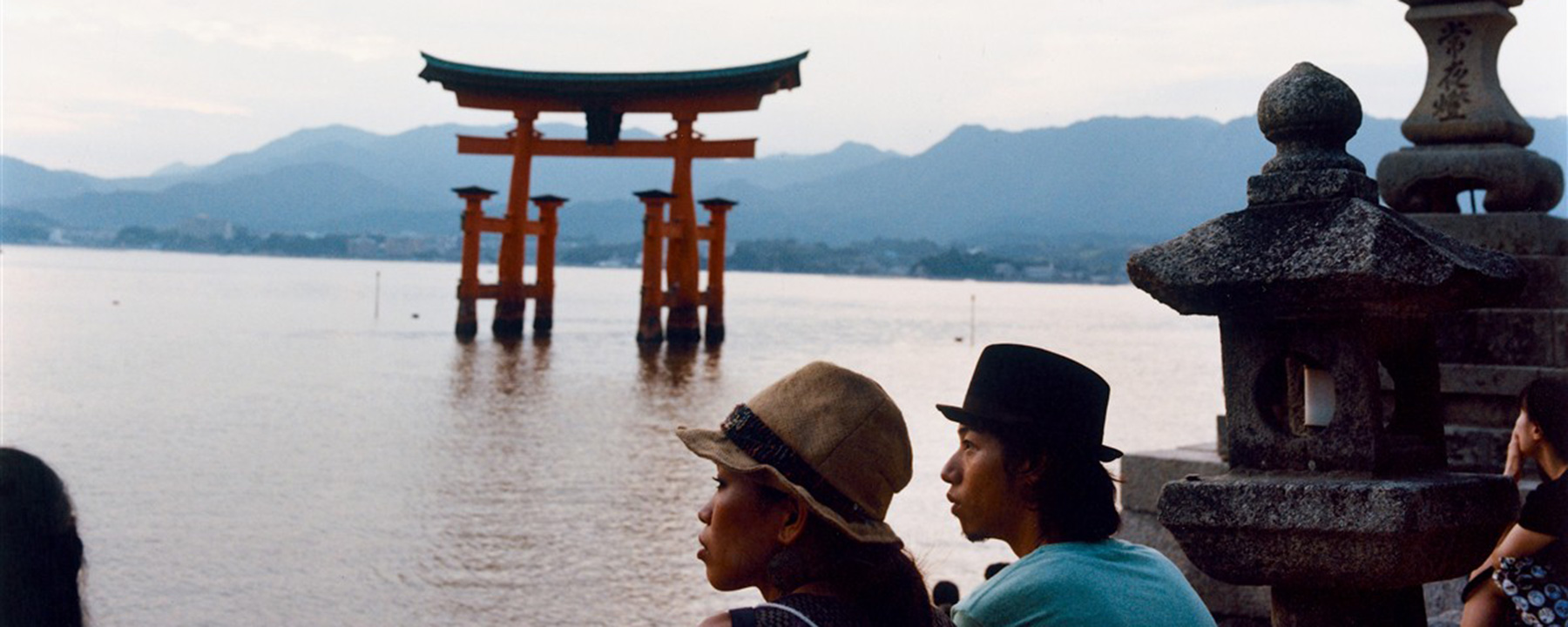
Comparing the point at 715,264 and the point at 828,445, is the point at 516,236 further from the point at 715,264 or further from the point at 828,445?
the point at 828,445

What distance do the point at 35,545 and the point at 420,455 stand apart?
15.0 meters

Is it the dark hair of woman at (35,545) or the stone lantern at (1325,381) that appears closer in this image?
the dark hair of woman at (35,545)

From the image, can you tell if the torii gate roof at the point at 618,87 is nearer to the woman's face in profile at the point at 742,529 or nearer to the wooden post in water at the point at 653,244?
the wooden post in water at the point at 653,244

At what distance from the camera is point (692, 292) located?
32.9 m

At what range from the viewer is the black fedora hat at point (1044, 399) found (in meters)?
2.45

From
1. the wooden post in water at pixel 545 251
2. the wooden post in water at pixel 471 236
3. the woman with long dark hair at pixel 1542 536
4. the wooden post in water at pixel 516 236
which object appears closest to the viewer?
the woman with long dark hair at pixel 1542 536

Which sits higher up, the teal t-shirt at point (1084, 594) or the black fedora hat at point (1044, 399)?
the black fedora hat at point (1044, 399)

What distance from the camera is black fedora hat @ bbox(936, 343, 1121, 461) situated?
2.45 meters

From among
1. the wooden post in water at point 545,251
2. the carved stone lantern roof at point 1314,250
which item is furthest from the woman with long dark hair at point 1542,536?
the wooden post in water at point 545,251

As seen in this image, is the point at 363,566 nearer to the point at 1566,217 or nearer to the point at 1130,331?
the point at 1566,217

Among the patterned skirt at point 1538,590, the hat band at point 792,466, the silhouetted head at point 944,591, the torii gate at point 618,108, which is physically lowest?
the silhouetted head at point 944,591

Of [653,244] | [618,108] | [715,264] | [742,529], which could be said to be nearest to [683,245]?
[653,244]

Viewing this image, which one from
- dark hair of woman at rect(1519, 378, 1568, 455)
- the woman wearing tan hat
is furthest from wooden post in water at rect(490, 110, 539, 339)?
the woman wearing tan hat

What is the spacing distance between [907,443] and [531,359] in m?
29.5
